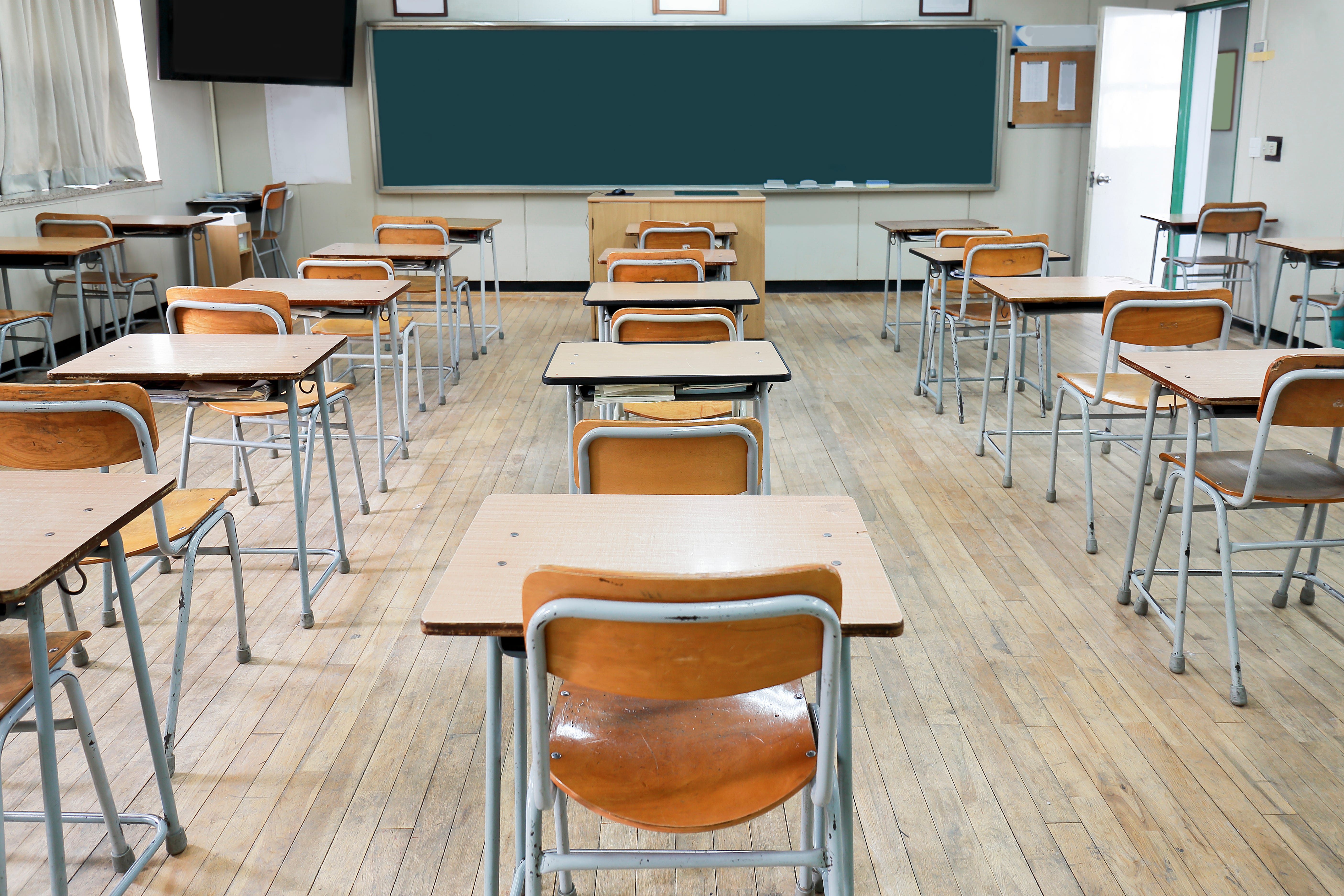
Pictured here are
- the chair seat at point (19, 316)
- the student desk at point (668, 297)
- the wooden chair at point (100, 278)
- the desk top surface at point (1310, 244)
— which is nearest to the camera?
the student desk at point (668, 297)

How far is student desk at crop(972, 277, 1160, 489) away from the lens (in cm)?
402

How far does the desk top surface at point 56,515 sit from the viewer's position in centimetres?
154

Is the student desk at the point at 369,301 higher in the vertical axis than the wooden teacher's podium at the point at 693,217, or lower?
lower

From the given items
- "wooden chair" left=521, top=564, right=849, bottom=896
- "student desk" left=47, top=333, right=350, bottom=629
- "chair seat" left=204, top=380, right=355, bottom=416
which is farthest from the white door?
"wooden chair" left=521, top=564, right=849, bottom=896

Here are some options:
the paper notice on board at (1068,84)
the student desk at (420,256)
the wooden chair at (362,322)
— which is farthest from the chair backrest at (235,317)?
the paper notice on board at (1068,84)

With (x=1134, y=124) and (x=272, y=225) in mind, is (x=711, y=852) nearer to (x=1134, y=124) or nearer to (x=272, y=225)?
(x=1134, y=124)

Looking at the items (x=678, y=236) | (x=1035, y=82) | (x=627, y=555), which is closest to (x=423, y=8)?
(x=678, y=236)

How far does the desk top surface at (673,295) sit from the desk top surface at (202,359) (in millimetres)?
1079

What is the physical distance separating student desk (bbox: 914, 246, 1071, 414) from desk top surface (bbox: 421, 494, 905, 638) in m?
3.60

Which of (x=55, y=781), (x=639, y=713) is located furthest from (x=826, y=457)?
(x=55, y=781)

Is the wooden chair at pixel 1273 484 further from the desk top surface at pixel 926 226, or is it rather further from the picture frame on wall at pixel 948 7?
the picture frame on wall at pixel 948 7

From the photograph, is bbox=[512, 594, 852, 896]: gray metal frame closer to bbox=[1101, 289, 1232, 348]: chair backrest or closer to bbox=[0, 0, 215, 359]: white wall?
bbox=[1101, 289, 1232, 348]: chair backrest

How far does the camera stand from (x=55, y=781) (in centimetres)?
170

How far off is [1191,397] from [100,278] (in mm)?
6428
